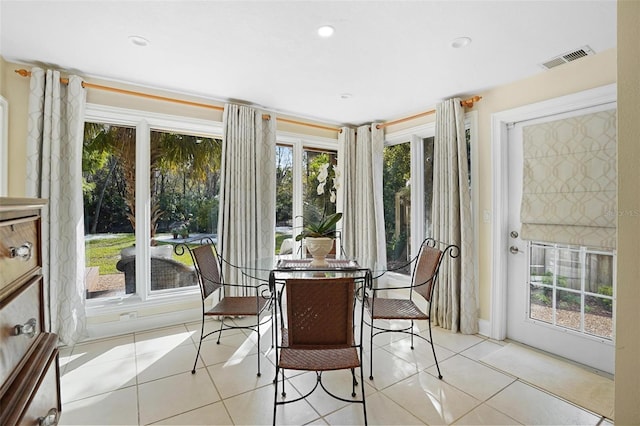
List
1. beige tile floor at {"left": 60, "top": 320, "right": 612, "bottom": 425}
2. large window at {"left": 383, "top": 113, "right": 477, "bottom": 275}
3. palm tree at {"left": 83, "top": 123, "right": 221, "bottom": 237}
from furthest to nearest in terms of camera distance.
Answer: large window at {"left": 383, "top": 113, "right": 477, "bottom": 275}, palm tree at {"left": 83, "top": 123, "right": 221, "bottom": 237}, beige tile floor at {"left": 60, "top": 320, "right": 612, "bottom": 425}

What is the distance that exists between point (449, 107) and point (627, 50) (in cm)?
236

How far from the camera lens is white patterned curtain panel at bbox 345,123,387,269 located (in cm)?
402

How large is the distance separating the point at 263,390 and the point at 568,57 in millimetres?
3252

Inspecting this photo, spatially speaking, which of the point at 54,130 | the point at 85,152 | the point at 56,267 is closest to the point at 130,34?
the point at 54,130

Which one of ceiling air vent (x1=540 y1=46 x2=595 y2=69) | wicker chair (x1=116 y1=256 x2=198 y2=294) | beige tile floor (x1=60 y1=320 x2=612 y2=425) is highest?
ceiling air vent (x1=540 y1=46 x2=595 y2=69)

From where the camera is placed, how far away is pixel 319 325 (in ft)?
5.36

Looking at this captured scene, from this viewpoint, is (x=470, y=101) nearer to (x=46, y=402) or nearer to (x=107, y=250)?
(x=46, y=402)

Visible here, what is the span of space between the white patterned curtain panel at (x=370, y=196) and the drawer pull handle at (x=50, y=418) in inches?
129

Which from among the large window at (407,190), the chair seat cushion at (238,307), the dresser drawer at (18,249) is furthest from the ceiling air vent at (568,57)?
the dresser drawer at (18,249)

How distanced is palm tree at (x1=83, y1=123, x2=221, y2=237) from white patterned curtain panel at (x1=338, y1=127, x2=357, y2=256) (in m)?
1.65

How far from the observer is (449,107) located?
10.2 feet

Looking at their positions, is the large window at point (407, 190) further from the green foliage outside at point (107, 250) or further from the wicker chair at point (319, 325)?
the green foliage outside at point (107, 250)

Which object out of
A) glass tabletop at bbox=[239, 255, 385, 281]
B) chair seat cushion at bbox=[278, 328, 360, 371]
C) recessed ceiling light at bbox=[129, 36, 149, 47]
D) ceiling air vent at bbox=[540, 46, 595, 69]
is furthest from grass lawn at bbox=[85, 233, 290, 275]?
ceiling air vent at bbox=[540, 46, 595, 69]

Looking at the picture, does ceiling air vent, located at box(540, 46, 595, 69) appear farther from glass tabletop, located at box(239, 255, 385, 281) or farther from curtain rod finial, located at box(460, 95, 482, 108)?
glass tabletop, located at box(239, 255, 385, 281)
